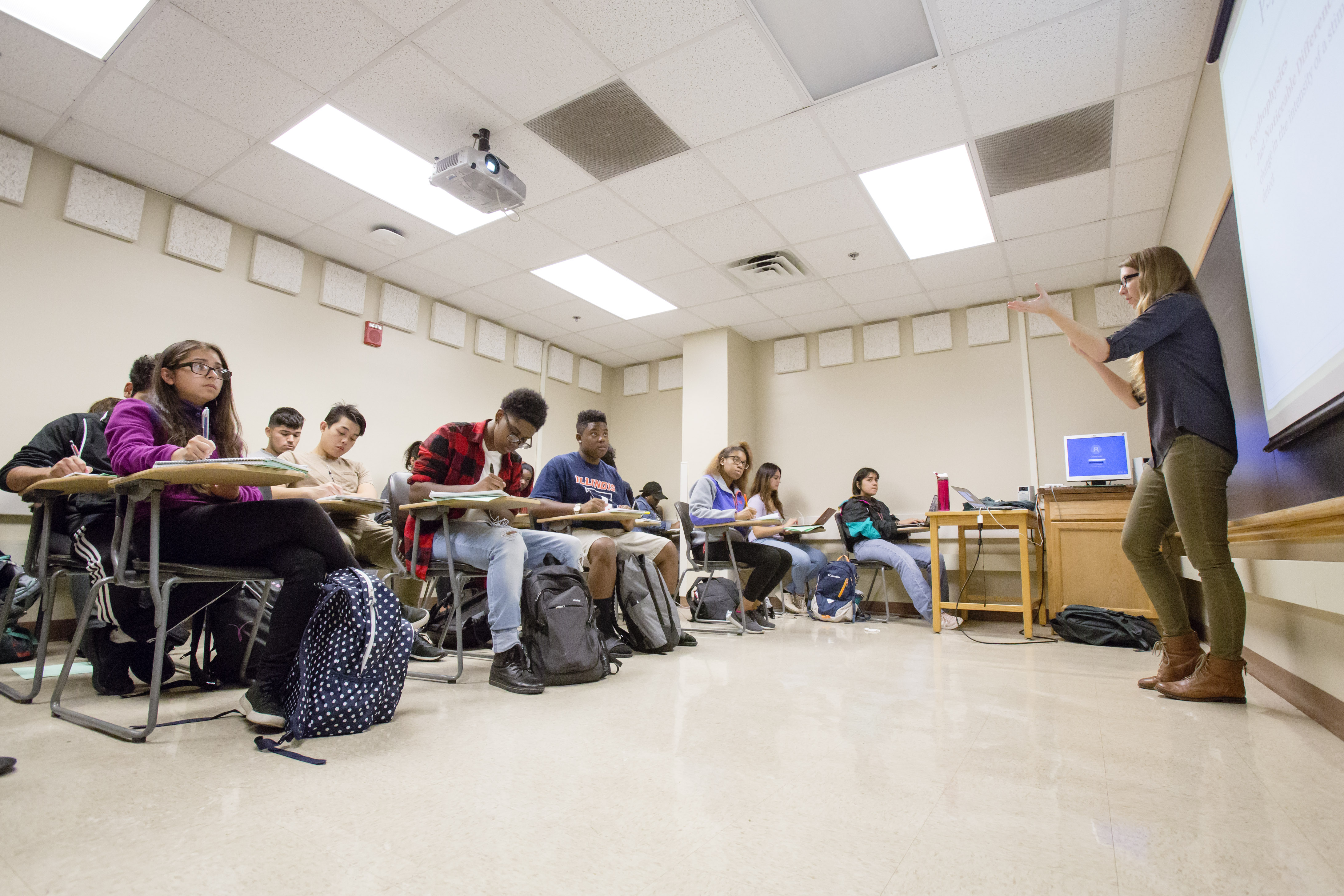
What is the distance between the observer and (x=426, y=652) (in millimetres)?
2887

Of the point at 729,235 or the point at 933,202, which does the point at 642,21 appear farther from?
the point at 933,202

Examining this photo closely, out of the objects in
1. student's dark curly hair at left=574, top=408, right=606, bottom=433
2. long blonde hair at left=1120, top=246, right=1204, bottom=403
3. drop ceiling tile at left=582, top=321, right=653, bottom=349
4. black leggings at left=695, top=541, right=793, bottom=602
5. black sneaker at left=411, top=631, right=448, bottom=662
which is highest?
drop ceiling tile at left=582, top=321, right=653, bottom=349

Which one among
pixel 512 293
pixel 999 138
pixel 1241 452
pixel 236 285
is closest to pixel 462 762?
pixel 1241 452

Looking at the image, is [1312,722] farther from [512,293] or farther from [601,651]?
[512,293]

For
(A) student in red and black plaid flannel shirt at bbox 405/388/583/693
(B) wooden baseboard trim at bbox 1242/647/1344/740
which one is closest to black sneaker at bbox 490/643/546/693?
(A) student in red and black plaid flannel shirt at bbox 405/388/583/693

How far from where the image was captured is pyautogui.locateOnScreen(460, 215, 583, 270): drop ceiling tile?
4.41 m

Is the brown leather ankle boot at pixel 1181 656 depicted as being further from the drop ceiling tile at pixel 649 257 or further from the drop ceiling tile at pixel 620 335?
the drop ceiling tile at pixel 620 335

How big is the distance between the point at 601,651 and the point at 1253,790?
183cm

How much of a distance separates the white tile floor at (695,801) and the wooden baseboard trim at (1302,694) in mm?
46

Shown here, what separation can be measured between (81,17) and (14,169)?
125cm

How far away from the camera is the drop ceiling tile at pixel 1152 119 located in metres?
3.06

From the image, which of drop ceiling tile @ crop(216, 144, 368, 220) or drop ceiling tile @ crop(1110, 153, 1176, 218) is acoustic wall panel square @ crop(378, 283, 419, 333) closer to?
drop ceiling tile @ crop(216, 144, 368, 220)

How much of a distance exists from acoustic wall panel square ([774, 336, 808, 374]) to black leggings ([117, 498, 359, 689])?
5.33 meters

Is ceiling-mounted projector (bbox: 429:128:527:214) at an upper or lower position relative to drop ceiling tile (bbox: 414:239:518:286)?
lower
